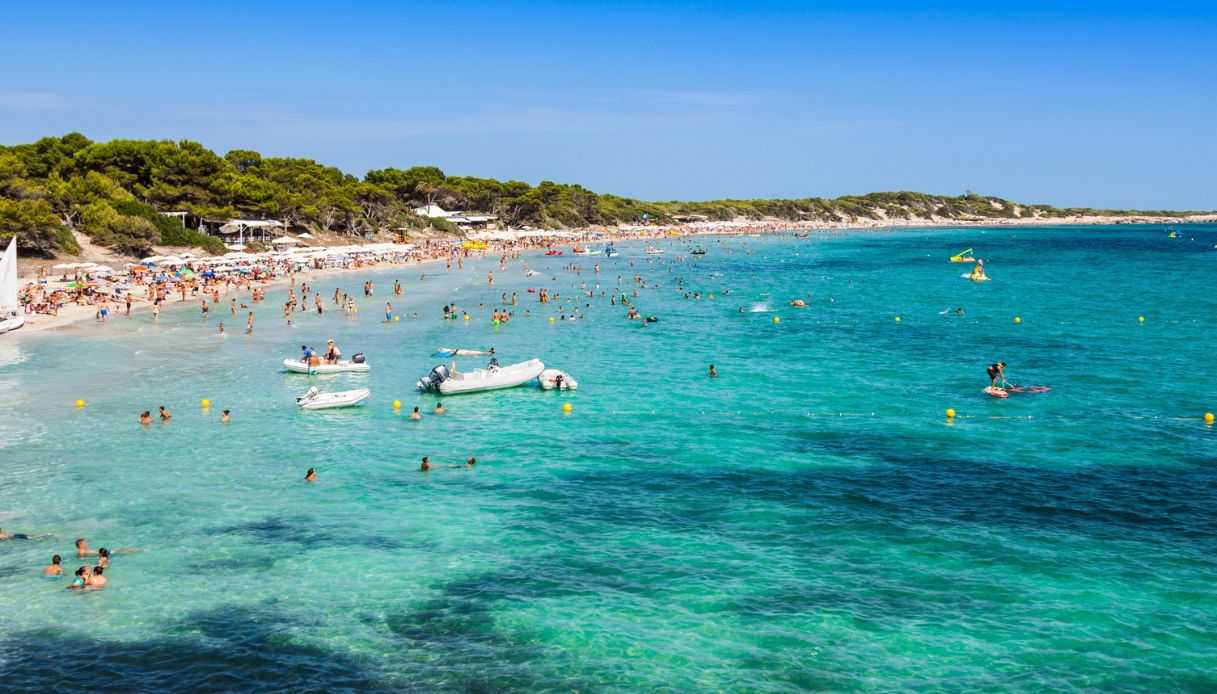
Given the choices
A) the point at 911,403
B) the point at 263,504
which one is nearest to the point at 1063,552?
the point at 911,403

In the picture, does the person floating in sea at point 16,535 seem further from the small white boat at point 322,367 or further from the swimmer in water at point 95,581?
the small white boat at point 322,367

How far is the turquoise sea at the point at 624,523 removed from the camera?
15898 mm

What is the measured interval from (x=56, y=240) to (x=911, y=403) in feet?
222

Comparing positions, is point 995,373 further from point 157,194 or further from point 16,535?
point 157,194

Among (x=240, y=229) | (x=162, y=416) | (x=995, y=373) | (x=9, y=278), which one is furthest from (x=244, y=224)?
(x=995, y=373)

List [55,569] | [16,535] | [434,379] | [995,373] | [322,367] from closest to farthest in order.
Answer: [55,569]
[16,535]
[434,379]
[995,373]
[322,367]

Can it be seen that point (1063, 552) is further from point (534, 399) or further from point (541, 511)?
point (534, 399)

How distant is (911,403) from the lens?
35.0 m

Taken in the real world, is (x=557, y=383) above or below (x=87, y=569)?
above

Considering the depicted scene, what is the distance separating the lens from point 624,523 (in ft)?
73.3

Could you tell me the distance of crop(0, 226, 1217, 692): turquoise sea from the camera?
1590 centimetres

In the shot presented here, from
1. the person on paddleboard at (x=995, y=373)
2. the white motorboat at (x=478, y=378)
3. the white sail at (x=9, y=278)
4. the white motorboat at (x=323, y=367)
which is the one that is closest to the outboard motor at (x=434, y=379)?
the white motorboat at (x=478, y=378)

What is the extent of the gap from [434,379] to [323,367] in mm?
6479

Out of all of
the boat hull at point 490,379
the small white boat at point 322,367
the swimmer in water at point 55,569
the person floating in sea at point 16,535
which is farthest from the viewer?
the small white boat at point 322,367
